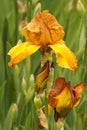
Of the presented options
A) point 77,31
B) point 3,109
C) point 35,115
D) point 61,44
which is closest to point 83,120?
point 35,115

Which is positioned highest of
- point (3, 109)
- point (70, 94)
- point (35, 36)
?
point (35, 36)

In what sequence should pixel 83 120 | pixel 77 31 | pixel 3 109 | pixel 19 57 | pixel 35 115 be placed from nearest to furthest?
pixel 19 57 → pixel 35 115 → pixel 83 120 → pixel 3 109 → pixel 77 31

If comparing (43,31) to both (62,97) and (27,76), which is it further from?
(27,76)

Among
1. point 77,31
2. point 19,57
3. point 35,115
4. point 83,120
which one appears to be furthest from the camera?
point 77,31

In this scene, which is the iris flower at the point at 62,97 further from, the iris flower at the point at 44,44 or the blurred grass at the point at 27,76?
the blurred grass at the point at 27,76

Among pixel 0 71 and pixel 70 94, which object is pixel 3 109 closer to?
pixel 0 71

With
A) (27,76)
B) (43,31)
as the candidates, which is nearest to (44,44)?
(43,31)

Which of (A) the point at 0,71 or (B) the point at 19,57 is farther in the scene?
(A) the point at 0,71

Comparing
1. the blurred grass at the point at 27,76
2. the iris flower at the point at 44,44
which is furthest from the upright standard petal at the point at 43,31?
the blurred grass at the point at 27,76

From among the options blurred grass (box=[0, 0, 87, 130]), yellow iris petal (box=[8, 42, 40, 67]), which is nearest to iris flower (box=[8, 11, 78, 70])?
yellow iris petal (box=[8, 42, 40, 67])
